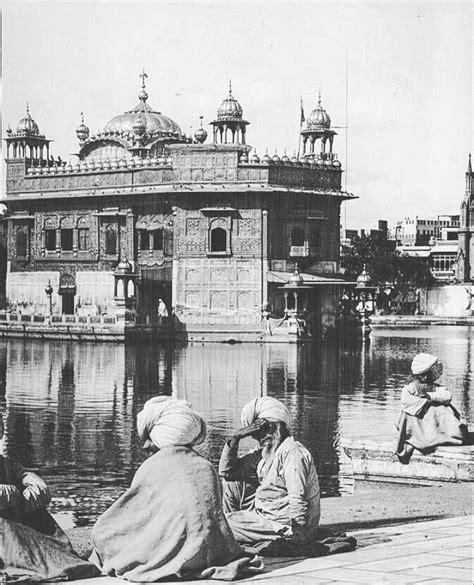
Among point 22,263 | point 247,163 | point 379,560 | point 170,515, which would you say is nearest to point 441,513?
point 379,560

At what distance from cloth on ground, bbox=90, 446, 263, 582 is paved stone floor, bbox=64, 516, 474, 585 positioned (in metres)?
0.12

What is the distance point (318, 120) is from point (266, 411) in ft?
132

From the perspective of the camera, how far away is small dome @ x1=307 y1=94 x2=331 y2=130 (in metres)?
46.1

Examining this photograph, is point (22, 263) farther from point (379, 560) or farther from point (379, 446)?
point (379, 560)

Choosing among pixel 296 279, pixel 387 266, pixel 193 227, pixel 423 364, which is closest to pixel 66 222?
pixel 193 227

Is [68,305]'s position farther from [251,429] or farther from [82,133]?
[251,429]

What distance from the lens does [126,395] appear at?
22.9 m

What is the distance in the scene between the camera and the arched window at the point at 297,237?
4284 centimetres

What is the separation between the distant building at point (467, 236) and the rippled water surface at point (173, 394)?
3820cm

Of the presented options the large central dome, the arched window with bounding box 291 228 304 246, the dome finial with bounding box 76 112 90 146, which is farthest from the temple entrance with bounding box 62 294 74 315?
the arched window with bounding box 291 228 304 246

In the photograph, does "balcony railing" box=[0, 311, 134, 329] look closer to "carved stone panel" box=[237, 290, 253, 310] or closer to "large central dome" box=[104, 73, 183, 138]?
"carved stone panel" box=[237, 290, 253, 310]

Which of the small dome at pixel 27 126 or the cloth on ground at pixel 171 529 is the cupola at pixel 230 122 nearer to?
the small dome at pixel 27 126

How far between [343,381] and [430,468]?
653 inches

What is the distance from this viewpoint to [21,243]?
156 feet
